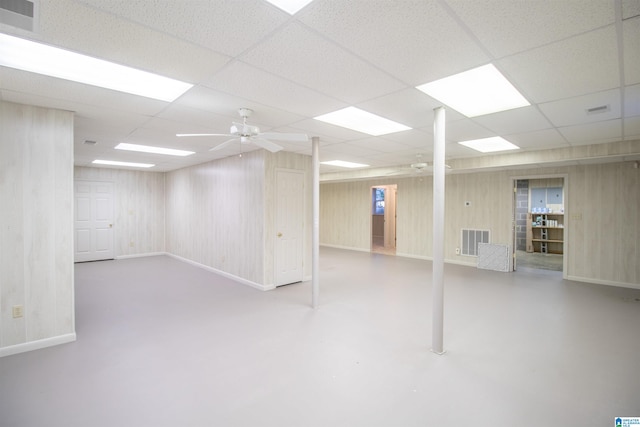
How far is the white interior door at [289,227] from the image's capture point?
5500 mm

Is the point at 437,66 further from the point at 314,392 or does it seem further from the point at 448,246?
the point at 448,246

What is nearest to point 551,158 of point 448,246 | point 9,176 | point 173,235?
point 448,246

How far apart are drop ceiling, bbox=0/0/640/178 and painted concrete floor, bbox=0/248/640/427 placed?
2569mm

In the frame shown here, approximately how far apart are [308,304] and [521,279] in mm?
4710

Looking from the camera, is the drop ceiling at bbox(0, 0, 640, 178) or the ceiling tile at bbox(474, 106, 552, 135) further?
the ceiling tile at bbox(474, 106, 552, 135)

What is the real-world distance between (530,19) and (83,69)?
128 inches

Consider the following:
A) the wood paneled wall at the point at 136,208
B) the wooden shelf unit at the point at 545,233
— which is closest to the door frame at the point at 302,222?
the wood paneled wall at the point at 136,208

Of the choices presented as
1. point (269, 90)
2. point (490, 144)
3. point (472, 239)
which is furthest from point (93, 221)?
point (472, 239)

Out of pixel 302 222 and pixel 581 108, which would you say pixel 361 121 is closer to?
pixel 581 108

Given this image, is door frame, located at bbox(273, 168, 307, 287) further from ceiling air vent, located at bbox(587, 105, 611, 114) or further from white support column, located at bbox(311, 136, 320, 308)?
ceiling air vent, located at bbox(587, 105, 611, 114)

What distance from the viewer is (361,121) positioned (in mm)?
3857

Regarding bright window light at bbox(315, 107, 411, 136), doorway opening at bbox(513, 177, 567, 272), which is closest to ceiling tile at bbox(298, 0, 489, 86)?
bright window light at bbox(315, 107, 411, 136)

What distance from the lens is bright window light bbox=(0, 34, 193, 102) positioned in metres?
2.11

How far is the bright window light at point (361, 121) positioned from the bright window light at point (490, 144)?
1.60 metres
